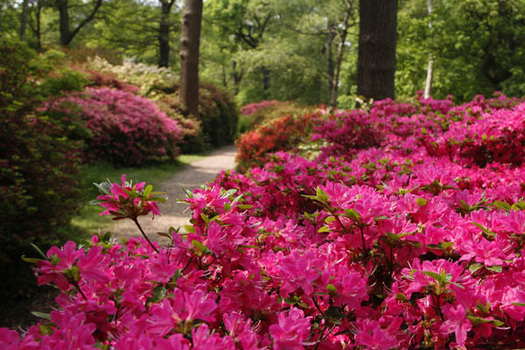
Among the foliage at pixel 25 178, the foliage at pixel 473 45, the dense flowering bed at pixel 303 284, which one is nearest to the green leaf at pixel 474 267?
the dense flowering bed at pixel 303 284

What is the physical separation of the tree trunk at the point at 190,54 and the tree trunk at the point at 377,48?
6898mm

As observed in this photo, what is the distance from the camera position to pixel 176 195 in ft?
23.4

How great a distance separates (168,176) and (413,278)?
8.10 metres

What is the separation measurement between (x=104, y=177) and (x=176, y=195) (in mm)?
1523

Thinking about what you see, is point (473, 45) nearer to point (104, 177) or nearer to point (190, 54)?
point (190, 54)

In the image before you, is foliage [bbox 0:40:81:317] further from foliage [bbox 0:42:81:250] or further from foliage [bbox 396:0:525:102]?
foliage [bbox 396:0:525:102]

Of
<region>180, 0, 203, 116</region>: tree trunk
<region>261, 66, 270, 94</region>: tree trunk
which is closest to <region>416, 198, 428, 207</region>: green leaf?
<region>180, 0, 203, 116</region>: tree trunk

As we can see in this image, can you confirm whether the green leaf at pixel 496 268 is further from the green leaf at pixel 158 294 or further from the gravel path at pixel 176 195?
the gravel path at pixel 176 195

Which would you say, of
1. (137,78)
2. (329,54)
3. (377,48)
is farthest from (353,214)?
(329,54)

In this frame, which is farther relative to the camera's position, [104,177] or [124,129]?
[124,129]

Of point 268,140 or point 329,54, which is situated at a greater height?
point 329,54

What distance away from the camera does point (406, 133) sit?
3990mm

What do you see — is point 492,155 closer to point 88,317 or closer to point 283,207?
point 283,207

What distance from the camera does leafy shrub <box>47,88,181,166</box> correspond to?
846 centimetres
